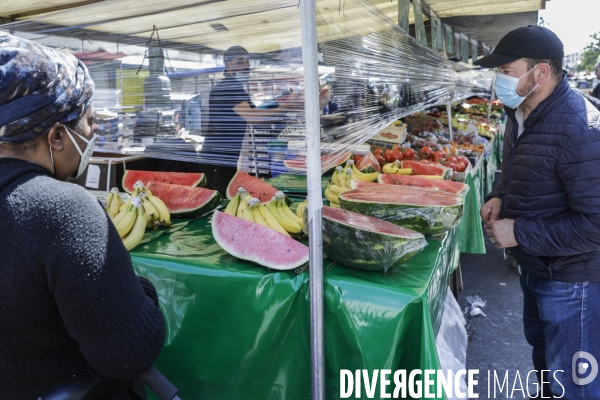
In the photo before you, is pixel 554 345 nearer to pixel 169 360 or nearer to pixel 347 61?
pixel 347 61

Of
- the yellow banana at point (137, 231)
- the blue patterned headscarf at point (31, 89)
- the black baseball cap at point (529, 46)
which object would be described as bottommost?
the yellow banana at point (137, 231)

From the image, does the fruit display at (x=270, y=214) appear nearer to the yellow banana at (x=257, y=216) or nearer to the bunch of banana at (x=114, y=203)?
the yellow banana at (x=257, y=216)

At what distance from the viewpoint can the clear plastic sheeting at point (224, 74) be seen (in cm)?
183

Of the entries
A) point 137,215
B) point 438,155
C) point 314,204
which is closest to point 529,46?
point 314,204

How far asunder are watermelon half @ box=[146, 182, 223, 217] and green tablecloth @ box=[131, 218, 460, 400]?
19.0 inches

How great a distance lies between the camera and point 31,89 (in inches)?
39.8

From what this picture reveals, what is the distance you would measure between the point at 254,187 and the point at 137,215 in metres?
0.76

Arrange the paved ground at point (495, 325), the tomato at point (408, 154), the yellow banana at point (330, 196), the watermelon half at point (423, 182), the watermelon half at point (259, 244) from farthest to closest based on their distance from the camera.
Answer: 1. the tomato at point (408, 154)
2. the paved ground at point (495, 325)
3. the watermelon half at point (423, 182)
4. the yellow banana at point (330, 196)
5. the watermelon half at point (259, 244)

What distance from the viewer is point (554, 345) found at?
215 centimetres

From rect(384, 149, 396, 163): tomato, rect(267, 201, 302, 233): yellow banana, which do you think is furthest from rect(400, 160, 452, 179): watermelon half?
rect(267, 201, 302, 233): yellow banana

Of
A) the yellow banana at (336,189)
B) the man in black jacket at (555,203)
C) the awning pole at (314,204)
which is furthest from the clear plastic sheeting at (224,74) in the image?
the man in black jacket at (555,203)

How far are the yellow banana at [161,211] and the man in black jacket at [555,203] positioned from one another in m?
1.68

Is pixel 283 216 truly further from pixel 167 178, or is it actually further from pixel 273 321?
pixel 167 178

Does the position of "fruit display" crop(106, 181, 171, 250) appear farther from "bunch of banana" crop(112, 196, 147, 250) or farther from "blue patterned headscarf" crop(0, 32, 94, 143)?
"blue patterned headscarf" crop(0, 32, 94, 143)
